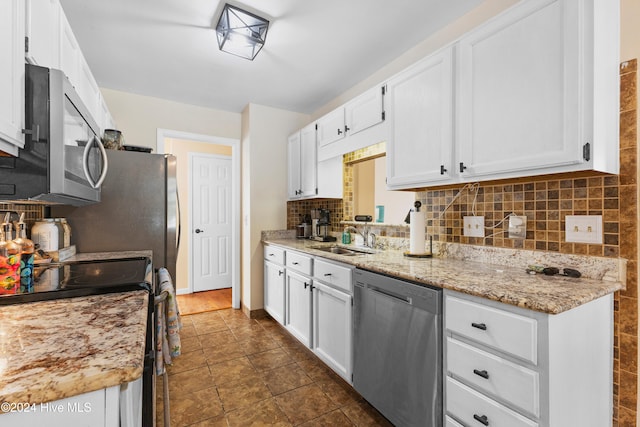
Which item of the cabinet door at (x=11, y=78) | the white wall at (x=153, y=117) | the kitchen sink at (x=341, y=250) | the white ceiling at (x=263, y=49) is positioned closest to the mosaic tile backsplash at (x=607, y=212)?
the kitchen sink at (x=341, y=250)

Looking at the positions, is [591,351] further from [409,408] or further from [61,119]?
[61,119]

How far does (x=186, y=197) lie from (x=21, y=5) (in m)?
3.33

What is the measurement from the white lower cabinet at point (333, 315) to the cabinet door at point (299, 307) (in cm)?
9

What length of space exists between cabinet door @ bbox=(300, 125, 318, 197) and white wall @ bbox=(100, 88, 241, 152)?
1.06m

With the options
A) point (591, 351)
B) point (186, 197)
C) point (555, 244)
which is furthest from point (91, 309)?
point (186, 197)

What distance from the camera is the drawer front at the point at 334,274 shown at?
188cm

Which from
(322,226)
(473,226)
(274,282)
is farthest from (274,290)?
(473,226)

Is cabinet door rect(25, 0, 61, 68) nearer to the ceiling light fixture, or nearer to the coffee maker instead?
the ceiling light fixture

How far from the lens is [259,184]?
3.38 metres

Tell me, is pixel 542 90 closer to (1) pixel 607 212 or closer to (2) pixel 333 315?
(1) pixel 607 212

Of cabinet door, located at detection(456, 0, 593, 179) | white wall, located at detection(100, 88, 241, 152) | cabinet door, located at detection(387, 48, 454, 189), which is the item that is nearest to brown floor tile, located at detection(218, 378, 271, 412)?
cabinet door, located at detection(387, 48, 454, 189)

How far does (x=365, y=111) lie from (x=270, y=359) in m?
2.13

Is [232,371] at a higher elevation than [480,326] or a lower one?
lower

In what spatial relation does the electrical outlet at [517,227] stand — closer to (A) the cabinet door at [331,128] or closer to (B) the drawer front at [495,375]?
(B) the drawer front at [495,375]
